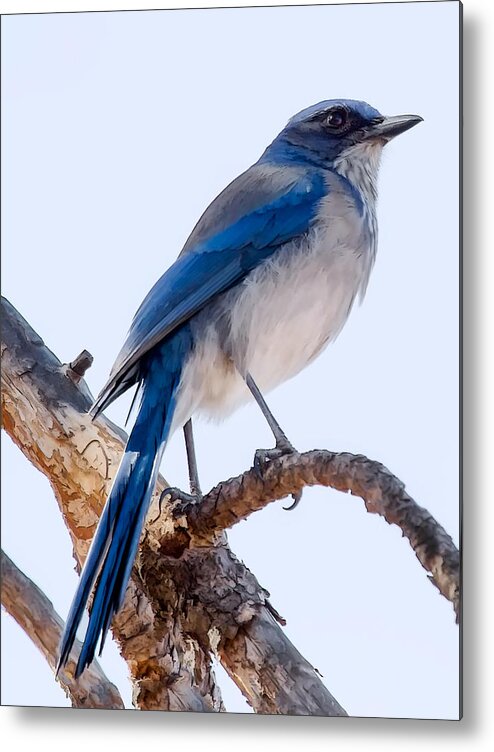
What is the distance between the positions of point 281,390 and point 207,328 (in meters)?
0.17

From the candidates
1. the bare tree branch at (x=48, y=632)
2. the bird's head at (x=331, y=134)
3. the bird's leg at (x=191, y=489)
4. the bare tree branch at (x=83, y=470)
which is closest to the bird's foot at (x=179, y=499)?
the bird's leg at (x=191, y=489)

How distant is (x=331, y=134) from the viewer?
2238mm

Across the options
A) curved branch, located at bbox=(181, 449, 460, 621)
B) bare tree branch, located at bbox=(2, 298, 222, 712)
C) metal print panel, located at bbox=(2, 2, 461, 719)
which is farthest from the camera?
bare tree branch, located at bbox=(2, 298, 222, 712)

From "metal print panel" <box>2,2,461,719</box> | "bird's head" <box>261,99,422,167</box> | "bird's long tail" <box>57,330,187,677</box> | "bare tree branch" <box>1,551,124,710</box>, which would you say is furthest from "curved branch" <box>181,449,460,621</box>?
"bird's head" <box>261,99,422,167</box>

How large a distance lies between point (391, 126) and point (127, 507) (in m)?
0.81

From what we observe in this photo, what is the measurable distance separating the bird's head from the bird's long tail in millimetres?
395

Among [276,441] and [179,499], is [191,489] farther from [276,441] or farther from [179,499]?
[276,441]

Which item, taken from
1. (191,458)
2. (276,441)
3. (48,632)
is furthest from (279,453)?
(48,632)

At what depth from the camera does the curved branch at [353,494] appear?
6.26ft

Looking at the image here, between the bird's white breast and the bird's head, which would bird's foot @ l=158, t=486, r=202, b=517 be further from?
the bird's head

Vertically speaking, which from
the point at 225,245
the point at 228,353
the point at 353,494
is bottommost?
the point at 353,494

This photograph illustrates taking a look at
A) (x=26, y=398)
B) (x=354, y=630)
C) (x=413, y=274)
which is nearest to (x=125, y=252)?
(x=26, y=398)

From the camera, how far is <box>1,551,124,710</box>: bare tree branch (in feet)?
7.34

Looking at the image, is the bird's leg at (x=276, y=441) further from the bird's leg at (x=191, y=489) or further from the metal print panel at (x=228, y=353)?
the bird's leg at (x=191, y=489)
